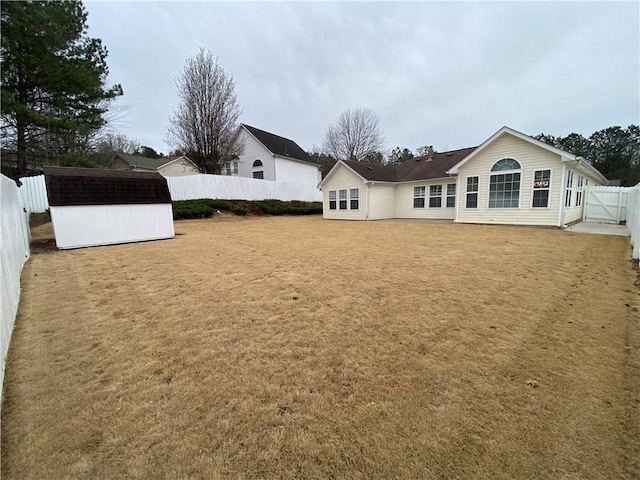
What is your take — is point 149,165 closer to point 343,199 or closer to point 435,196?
point 343,199

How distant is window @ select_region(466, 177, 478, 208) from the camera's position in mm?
14745

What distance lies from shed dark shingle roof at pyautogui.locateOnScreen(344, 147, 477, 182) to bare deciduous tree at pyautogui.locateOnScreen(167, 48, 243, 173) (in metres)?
11.3

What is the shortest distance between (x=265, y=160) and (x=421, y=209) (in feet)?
54.6

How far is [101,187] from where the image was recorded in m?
9.36

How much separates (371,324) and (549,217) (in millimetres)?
13622

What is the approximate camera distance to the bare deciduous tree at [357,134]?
38562mm

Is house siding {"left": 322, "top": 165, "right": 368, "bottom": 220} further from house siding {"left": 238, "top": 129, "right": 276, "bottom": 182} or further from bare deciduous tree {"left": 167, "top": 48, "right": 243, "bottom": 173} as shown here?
bare deciduous tree {"left": 167, "top": 48, "right": 243, "bottom": 173}

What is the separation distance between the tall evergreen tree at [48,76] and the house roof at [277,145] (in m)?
14.0

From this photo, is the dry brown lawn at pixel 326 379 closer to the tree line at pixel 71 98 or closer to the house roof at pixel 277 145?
the tree line at pixel 71 98

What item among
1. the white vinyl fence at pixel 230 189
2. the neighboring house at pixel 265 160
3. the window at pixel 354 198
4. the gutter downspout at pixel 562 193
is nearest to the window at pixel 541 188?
the gutter downspout at pixel 562 193

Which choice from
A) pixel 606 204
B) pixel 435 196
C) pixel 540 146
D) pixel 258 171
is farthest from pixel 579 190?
pixel 258 171

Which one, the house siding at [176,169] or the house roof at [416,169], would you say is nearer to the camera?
the house roof at [416,169]

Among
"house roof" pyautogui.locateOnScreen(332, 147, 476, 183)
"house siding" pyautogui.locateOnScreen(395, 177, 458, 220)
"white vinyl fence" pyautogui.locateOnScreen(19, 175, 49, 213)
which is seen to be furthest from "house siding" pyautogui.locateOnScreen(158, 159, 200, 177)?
"house siding" pyautogui.locateOnScreen(395, 177, 458, 220)

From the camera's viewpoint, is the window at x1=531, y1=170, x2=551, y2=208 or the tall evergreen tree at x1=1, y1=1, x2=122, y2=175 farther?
the window at x1=531, y1=170, x2=551, y2=208
